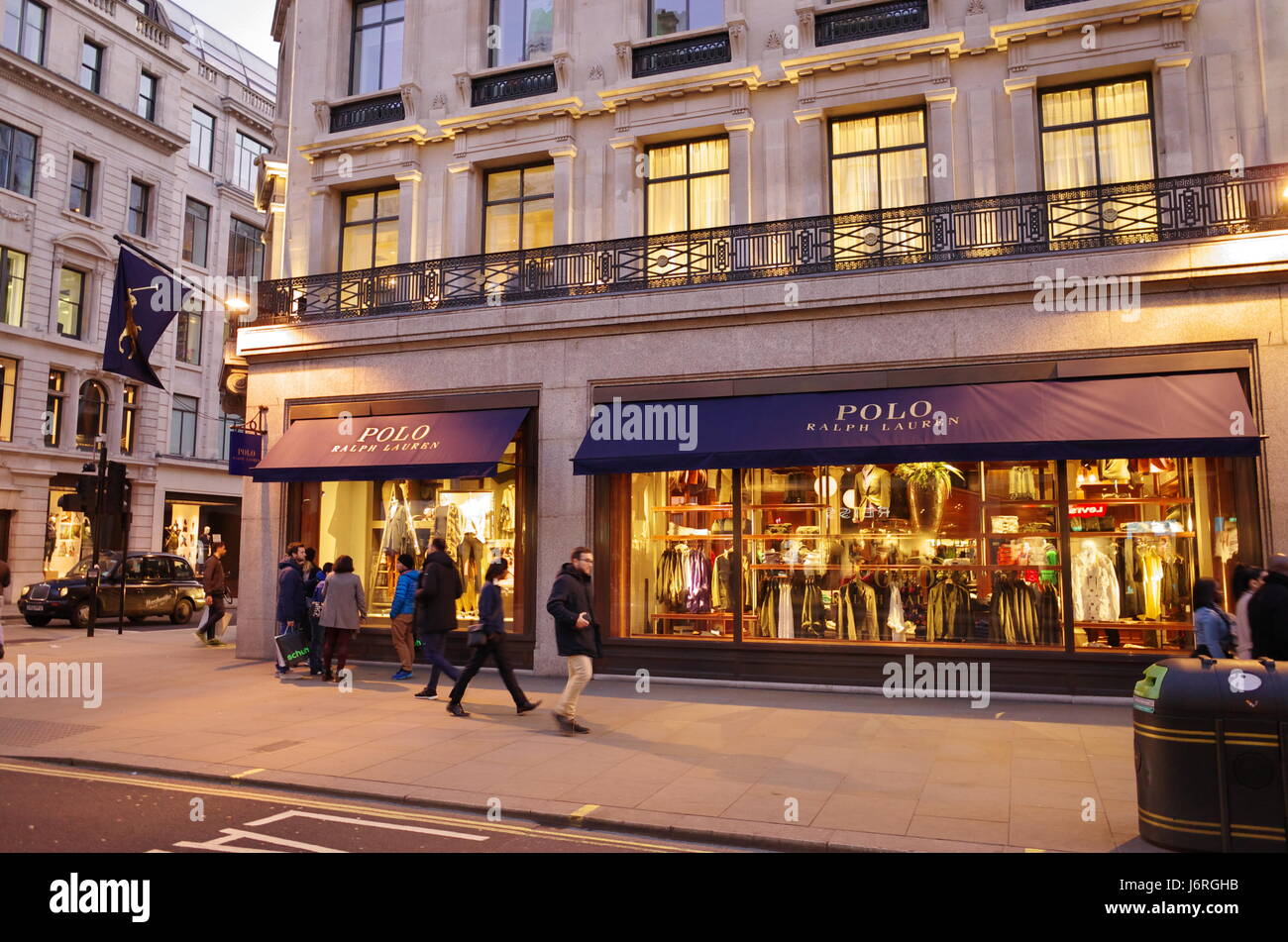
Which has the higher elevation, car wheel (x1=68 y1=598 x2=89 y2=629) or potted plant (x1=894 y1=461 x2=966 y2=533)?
potted plant (x1=894 y1=461 x2=966 y2=533)

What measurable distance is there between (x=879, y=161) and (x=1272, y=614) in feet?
29.3

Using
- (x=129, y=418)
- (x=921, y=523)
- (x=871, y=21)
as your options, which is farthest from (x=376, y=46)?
(x=129, y=418)

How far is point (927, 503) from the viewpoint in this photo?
43.5ft

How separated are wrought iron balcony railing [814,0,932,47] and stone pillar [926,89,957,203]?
3.90ft

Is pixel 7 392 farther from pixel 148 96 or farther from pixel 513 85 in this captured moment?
pixel 513 85

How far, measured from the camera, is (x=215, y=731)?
993cm

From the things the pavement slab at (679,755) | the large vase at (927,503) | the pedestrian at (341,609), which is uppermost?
the large vase at (927,503)

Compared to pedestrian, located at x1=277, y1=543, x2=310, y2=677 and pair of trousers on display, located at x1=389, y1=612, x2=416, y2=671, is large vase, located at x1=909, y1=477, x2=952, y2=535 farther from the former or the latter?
pedestrian, located at x1=277, y1=543, x2=310, y2=677

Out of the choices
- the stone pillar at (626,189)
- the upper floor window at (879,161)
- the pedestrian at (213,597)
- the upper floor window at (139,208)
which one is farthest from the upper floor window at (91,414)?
the upper floor window at (879,161)

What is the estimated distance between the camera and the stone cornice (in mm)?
31203

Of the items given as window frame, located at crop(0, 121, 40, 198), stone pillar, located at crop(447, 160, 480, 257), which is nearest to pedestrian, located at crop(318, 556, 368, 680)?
stone pillar, located at crop(447, 160, 480, 257)

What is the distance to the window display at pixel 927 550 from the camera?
478 inches

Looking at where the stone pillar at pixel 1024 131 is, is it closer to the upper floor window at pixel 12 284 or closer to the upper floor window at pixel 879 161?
the upper floor window at pixel 879 161

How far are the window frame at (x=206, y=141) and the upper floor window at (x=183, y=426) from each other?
10994mm
